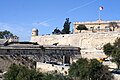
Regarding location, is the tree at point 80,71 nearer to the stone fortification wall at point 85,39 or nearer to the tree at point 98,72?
the tree at point 98,72

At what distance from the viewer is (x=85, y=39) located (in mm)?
44906

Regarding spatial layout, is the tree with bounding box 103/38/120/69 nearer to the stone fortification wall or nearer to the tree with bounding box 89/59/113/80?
the tree with bounding box 89/59/113/80

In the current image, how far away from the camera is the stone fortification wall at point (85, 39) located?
4238cm

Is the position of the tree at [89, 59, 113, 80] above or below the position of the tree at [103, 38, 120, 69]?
below

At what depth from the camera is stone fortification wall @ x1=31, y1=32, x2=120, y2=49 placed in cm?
4238

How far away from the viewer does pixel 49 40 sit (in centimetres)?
4972

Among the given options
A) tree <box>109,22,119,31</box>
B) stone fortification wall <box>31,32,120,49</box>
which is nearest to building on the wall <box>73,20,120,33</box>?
tree <box>109,22,119,31</box>

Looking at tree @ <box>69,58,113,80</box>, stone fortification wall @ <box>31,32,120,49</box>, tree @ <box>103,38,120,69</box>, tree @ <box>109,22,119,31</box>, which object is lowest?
tree @ <box>69,58,113,80</box>

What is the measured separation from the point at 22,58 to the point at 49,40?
1302 centimetres

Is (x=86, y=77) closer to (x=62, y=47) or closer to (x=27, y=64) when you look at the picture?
(x=27, y=64)

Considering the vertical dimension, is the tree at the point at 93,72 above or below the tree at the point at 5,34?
below

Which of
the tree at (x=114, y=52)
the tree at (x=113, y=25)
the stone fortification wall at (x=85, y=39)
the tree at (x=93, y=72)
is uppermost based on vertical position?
the tree at (x=113, y=25)

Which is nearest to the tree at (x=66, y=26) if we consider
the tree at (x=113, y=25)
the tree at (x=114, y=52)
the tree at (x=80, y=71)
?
the tree at (x=113, y=25)

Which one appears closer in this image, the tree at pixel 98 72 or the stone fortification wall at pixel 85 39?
the tree at pixel 98 72
